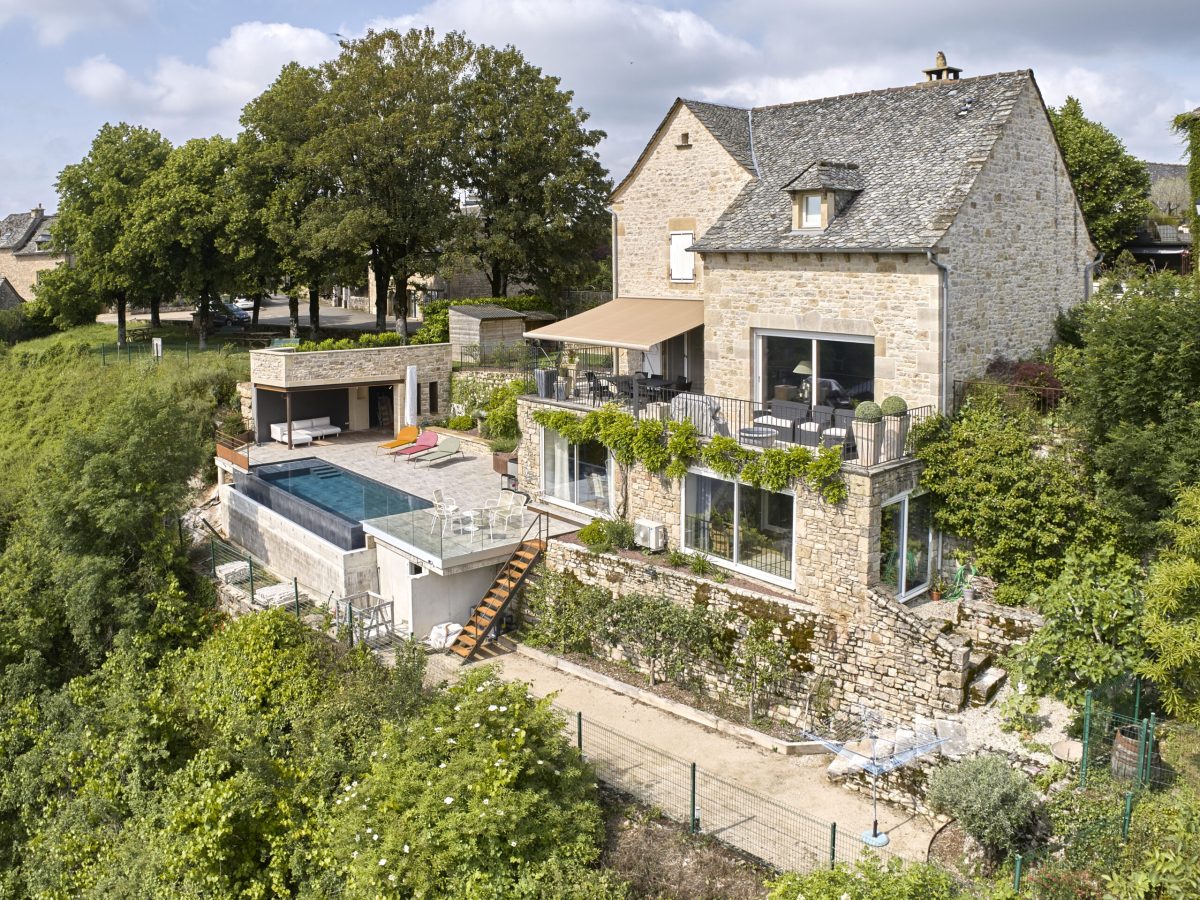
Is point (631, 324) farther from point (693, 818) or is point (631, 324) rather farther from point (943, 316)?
point (693, 818)

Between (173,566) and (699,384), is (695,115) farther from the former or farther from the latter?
(173,566)

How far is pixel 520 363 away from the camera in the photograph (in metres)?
39.6

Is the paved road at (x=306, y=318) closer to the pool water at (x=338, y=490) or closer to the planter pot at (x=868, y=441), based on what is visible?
the pool water at (x=338, y=490)

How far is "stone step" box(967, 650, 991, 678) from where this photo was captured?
762 inches

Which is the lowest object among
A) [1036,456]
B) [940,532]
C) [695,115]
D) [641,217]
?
[940,532]

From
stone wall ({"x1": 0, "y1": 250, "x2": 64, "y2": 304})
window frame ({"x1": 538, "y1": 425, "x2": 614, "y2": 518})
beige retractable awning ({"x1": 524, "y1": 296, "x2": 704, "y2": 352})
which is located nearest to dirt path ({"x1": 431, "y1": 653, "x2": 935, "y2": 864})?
window frame ({"x1": 538, "y1": 425, "x2": 614, "y2": 518})

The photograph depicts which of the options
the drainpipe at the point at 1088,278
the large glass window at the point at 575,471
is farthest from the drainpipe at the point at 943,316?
the large glass window at the point at 575,471

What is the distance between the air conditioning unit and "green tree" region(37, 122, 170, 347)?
37.2m

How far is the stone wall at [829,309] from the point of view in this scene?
72.5ft

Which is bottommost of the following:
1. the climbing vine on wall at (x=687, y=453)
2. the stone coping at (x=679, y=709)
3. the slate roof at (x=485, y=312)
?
the stone coping at (x=679, y=709)

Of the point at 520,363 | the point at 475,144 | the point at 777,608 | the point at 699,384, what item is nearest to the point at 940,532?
the point at 777,608

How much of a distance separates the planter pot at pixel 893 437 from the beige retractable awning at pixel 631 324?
24.2 ft

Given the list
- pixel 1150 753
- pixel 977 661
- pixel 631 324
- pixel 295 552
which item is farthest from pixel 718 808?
pixel 295 552

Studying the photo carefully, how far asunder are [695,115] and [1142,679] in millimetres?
18784
